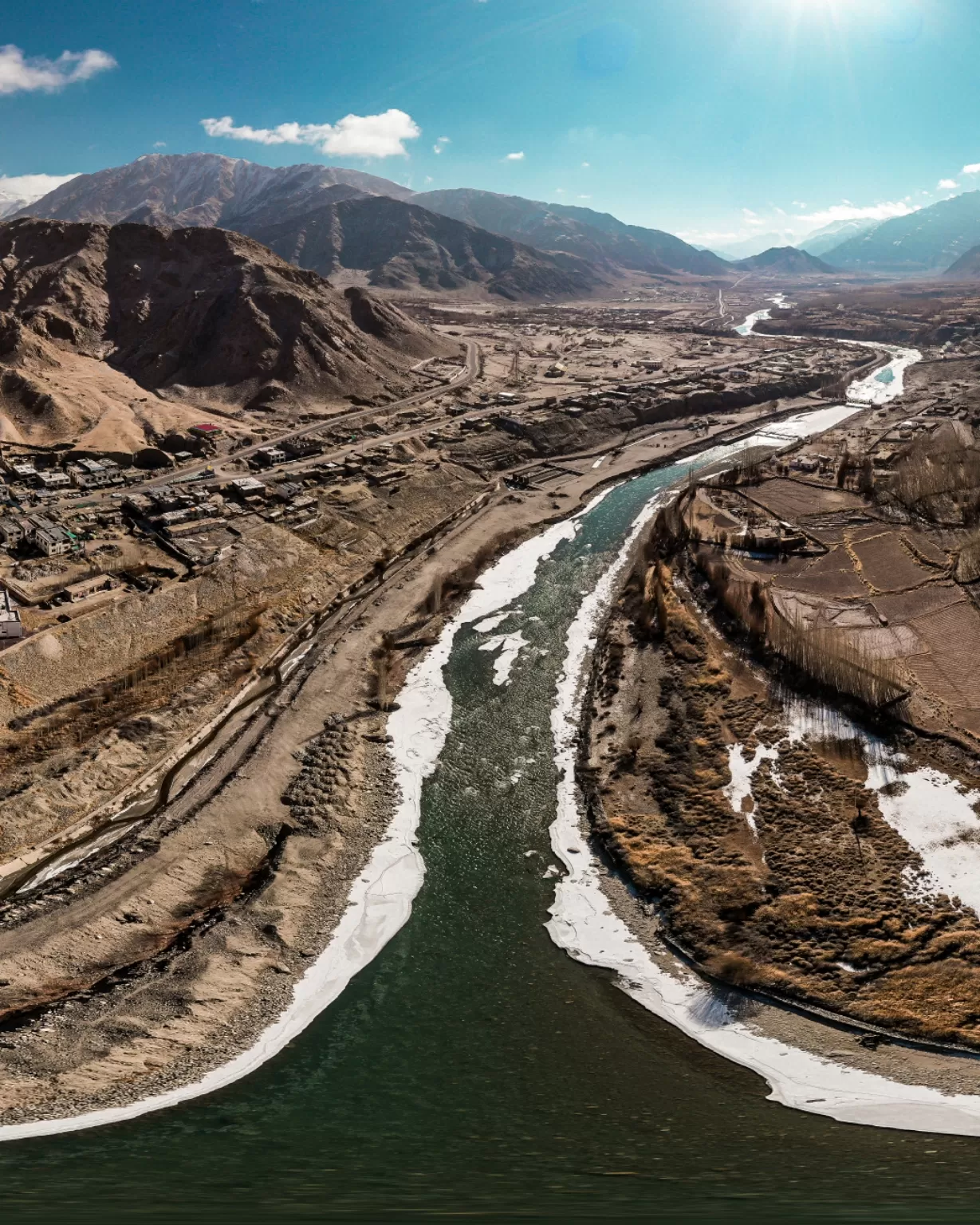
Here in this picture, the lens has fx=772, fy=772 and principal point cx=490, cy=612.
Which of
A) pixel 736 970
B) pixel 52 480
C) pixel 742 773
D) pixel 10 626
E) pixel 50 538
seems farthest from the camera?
pixel 52 480

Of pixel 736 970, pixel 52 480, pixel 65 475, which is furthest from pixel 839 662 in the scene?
pixel 65 475

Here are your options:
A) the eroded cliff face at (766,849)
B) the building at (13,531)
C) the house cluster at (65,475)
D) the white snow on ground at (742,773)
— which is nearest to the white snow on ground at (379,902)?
the eroded cliff face at (766,849)

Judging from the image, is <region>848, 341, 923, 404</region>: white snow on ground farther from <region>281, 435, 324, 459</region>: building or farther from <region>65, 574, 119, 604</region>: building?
<region>65, 574, 119, 604</region>: building

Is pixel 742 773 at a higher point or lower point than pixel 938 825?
higher

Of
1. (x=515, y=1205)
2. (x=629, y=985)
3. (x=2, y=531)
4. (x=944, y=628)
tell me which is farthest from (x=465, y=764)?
(x=2, y=531)

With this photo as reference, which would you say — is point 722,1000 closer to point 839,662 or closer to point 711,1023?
point 711,1023

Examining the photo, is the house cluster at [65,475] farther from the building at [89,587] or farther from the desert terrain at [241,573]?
the building at [89,587]

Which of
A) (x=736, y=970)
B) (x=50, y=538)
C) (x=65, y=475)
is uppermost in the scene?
(x=65, y=475)
